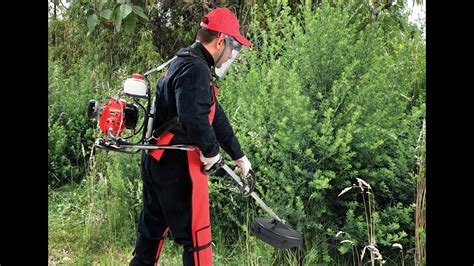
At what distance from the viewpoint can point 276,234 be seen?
312 cm

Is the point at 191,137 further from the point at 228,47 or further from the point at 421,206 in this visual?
the point at 421,206

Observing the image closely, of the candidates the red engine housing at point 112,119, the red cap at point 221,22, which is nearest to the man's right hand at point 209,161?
the red engine housing at point 112,119

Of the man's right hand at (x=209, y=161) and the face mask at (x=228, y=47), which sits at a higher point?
the face mask at (x=228, y=47)

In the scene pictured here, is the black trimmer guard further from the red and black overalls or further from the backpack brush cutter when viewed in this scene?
the red and black overalls

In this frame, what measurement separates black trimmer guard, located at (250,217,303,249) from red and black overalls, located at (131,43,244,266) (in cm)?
35

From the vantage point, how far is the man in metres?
2.72

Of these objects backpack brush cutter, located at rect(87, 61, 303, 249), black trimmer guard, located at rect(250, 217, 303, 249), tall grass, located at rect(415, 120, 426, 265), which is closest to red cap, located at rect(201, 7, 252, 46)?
backpack brush cutter, located at rect(87, 61, 303, 249)

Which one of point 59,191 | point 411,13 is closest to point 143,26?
point 59,191

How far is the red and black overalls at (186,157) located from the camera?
272cm

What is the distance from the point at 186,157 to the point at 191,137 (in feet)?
0.56

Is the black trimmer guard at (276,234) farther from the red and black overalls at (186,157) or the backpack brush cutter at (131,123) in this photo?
the red and black overalls at (186,157)

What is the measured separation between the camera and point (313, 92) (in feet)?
12.7
